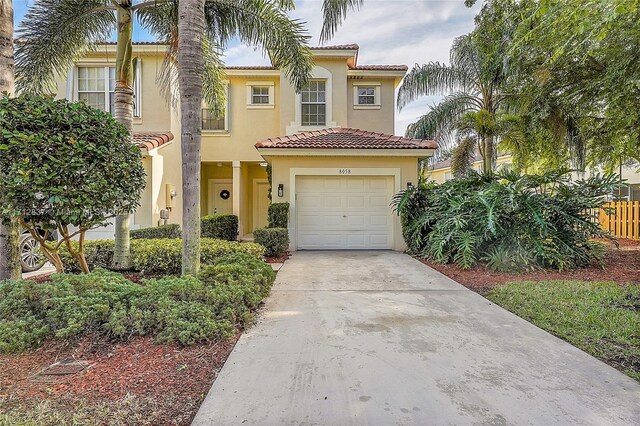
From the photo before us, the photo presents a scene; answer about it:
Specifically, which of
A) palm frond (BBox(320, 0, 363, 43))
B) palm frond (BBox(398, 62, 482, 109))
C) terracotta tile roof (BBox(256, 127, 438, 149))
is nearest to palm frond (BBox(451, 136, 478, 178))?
palm frond (BBox(398, 62, 482, 109))

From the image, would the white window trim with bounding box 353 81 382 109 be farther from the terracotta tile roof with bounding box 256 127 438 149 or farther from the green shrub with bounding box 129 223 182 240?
the green shrub with bounding box 129 223 182 240

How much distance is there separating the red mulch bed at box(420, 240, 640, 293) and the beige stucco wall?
10.1 ft

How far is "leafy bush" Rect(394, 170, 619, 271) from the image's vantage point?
7.55 metres

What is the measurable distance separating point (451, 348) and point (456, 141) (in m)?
12.3

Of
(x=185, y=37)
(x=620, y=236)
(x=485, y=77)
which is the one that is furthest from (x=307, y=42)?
(x=620, y=236)

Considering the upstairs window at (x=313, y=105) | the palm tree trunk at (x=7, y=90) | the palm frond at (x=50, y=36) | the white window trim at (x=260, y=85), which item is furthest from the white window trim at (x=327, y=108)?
the palm tree trunk at (x=7, y=90)

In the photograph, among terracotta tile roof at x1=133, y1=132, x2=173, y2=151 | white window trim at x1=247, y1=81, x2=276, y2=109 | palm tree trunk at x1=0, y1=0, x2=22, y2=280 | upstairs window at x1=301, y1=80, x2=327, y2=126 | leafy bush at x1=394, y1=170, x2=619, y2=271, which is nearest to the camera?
palm tree trunk at x1=0, y1=0, x2=22, y2=280

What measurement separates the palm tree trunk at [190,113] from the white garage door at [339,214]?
5741mm

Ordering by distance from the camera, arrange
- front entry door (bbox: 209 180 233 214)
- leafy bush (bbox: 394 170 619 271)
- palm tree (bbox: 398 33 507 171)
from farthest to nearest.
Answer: front entry door (bbox: 209 180 233 214)
palm tree (bbox: 398 33 507 171)
leafy bush (bbox: 394 170 619 271)

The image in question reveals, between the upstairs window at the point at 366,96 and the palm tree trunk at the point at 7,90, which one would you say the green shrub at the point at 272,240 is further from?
the upstairs window at the point at 366,96

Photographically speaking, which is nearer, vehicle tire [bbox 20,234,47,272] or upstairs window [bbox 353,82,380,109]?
vehicle tire [bbox 20,234,47,272]

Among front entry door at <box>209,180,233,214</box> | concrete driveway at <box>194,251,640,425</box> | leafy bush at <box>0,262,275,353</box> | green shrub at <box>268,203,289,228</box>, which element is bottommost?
concrete driveway at <box>194,251,640,425</box>

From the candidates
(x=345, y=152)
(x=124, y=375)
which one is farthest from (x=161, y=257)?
(x=345, y=152)

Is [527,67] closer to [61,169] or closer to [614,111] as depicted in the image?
[614,111]
